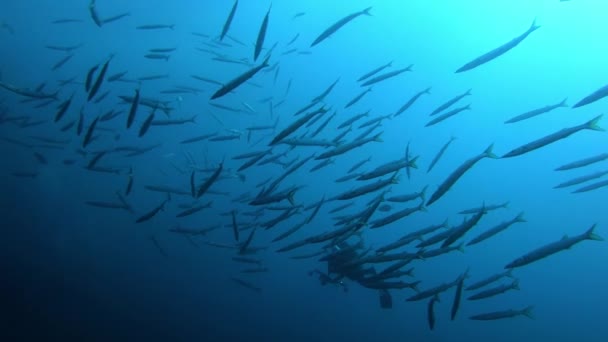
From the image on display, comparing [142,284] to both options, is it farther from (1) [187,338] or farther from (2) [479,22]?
(2) [479,22]

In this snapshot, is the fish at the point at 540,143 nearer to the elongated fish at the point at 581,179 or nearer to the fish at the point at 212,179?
the elongated fish at the point at 581,179

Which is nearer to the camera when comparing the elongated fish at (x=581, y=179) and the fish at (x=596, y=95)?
the fish at (x=596, y=95)

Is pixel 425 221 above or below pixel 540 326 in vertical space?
above

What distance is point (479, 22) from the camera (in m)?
20.3

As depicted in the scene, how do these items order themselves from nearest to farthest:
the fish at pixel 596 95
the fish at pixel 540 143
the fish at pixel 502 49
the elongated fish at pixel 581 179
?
the fish at pixel 540 143, the fish at pixel 596 95, the fish at pixel 502 49, the elongated fish at pixel 581 179

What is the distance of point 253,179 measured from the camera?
811 inches

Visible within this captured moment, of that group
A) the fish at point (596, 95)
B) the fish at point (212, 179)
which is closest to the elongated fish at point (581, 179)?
the fish at point (596, 95)

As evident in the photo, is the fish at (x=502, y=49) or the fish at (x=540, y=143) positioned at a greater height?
the fish at (x=502, y=49)

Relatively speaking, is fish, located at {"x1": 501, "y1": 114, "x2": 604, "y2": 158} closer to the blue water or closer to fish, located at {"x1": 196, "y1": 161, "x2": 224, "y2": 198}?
fish, located at {"x1": 196, "y1": 161, "x2": 224, "y2": 198}

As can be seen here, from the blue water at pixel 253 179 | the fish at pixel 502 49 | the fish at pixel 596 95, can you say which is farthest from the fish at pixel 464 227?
the blue water at pixel 253 179

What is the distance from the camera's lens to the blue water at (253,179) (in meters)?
16.4

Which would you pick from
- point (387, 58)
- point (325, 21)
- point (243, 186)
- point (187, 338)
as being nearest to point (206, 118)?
point (243, 186)

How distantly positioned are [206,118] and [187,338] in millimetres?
10957

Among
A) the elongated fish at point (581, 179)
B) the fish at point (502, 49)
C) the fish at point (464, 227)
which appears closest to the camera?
the fish at point (464, 227)
